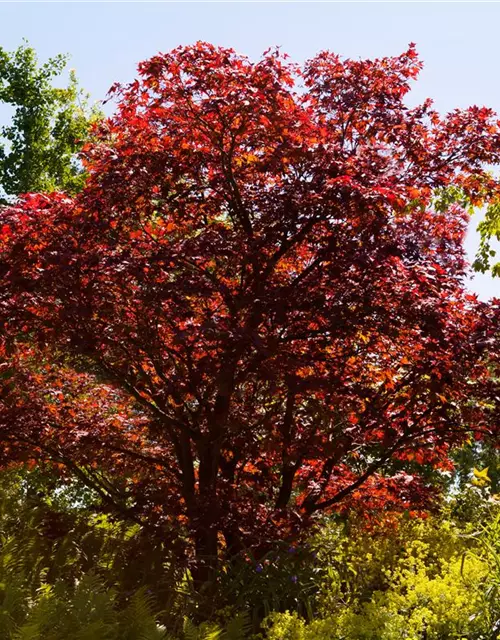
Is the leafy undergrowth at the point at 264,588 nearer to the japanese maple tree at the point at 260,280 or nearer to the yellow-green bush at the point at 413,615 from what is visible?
the yellow-green bush at the point at 413,615

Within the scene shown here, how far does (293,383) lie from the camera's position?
6.86m

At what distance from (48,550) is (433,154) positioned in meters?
5.33

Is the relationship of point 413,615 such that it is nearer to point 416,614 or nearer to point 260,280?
point 416,614

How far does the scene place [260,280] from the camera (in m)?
7.65

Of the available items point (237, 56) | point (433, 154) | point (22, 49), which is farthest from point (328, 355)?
point (22, 49)

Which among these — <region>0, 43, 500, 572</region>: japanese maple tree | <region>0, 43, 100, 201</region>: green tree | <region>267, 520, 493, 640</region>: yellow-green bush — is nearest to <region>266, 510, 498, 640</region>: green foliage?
<region>267, 520, 493, 640</region>: yellow-green bush

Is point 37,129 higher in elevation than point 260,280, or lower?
higher

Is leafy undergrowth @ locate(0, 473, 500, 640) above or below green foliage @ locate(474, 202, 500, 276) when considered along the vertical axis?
below

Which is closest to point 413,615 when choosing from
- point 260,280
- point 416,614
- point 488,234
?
point 416,614

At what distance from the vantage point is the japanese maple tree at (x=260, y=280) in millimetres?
7133

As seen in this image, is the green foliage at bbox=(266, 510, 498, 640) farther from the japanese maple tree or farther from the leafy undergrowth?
the japanese maple tree

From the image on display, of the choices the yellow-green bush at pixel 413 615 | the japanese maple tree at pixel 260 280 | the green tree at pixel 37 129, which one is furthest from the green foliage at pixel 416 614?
the green tree at pixel 37 129

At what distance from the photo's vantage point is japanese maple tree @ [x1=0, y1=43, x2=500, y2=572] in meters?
7.13

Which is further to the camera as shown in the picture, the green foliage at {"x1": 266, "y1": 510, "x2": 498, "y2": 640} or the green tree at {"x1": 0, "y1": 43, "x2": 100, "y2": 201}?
the green tree at {"x1": 0, "y1": 43, "x2": 100, "y2": 201}
